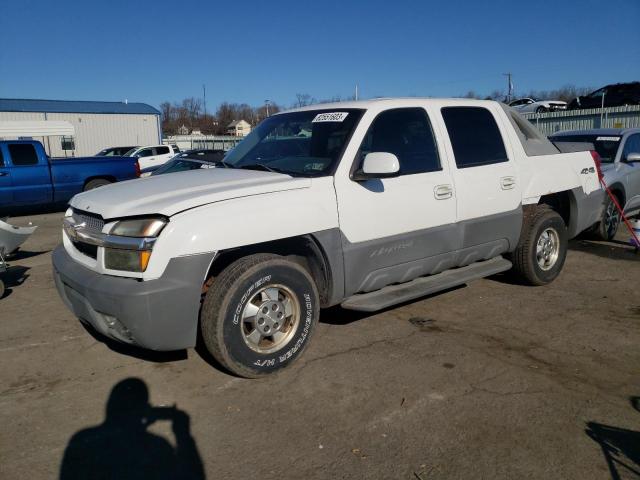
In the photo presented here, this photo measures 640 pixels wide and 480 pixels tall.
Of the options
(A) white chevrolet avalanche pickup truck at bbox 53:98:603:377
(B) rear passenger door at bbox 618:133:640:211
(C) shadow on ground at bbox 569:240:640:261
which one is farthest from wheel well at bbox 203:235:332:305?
(B) rear passenger door at bbox 618:133:640:211

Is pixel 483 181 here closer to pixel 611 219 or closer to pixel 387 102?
pixel 387 102

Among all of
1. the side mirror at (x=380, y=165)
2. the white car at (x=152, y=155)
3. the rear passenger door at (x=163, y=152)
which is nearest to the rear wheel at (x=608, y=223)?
the side mirror at (x=380, y=165)

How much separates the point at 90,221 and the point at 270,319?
1.41 metres

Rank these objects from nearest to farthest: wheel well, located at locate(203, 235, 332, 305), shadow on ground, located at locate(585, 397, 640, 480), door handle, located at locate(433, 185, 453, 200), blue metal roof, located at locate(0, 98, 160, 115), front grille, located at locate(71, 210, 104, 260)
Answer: shadow on ground, located at locate(585, 397, 640, 480), front grille, located at locate(71, 210, 104, 260), wheel well, located at locate(203, 235, 332, 305), door handle, located at locate(433, 185, 453, 200), blue metal roof, located at locate(0, 98, 160, 115)

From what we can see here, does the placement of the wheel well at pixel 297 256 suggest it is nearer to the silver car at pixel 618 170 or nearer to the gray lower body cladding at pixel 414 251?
the gray lower body cladding at pixel 414 251

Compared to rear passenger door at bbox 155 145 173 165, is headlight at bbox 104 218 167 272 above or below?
above

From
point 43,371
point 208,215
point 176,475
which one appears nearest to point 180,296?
point 208,215

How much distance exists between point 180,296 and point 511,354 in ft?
8.32

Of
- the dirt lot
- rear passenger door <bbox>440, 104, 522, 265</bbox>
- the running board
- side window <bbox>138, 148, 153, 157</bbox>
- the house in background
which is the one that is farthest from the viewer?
the house in background

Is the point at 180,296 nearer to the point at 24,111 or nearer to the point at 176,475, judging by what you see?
the point at 176,475

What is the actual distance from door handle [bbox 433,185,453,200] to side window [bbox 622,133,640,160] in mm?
5475

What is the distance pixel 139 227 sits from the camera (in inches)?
132

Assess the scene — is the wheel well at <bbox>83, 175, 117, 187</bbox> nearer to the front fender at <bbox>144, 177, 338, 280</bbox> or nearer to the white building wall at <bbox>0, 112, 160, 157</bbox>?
the front fender at <bbox>144, 177, 338, 280</bbox>

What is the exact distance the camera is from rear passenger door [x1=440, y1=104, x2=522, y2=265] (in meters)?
4.84
